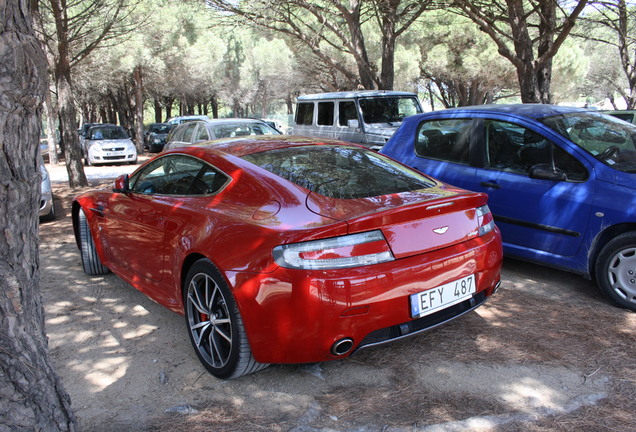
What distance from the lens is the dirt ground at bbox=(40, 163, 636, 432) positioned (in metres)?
2.59

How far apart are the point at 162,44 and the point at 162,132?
14.4 feet

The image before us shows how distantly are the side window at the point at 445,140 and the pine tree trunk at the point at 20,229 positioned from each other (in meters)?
4.11

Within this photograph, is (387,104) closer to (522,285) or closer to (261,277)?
(522,285)

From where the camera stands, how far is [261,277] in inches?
103

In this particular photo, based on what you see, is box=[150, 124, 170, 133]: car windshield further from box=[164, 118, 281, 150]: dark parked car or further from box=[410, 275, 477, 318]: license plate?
box=[410, 275, 477, 318]: license plate

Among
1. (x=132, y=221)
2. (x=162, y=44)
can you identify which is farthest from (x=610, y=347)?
(x=162, y=44)

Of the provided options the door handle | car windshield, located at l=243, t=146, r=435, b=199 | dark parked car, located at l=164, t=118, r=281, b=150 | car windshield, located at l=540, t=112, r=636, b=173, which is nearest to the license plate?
car windshield, located at l=243, t=146, r=435, b=199

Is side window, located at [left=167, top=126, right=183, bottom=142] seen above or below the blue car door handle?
above

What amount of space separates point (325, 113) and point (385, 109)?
145 cm

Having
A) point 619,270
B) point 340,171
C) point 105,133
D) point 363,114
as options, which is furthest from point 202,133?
point 105,133

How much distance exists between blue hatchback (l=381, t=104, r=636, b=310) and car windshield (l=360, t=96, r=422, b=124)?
5.26 metres

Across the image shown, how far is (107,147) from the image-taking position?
17656 millimetres

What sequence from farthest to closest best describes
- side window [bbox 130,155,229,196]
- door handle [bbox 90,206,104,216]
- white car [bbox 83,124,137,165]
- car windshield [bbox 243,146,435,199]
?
1. white car [bbox 83,124,137,165]
2. door handle [bbox 90,206,104,216]
3. side window [bbox 130,155,229,196]
4. car windshield [bbox 243,146,435,199]

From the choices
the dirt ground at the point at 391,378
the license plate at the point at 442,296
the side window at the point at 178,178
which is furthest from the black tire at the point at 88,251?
the license plate at the point at 442,296
